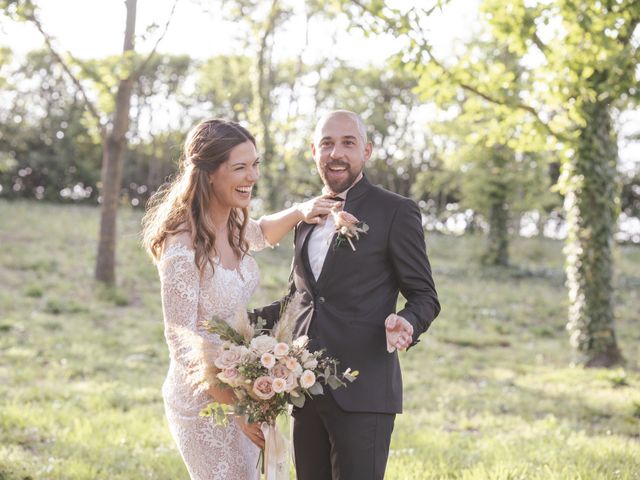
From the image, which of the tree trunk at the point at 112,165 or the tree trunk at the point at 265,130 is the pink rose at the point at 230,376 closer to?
the tree trunk at the point at 112,165

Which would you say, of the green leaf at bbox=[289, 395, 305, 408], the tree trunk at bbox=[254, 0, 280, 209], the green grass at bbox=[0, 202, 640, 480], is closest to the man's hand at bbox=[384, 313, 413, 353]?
the green leaf at bbox=[289, 395, 305, 408]

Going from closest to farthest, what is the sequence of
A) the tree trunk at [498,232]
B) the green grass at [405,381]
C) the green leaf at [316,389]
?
the green leaf at [316,389], the green grass at [405,381], the tree trunk at [498,232]

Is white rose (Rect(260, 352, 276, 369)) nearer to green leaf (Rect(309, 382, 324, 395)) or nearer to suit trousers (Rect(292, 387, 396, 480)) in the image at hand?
green leaf (Rect(309, 382, 324, 395))

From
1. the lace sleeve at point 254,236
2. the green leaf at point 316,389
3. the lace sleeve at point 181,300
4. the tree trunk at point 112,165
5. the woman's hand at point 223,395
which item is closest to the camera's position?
the green leaf at point 316,389

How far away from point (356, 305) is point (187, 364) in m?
0.89

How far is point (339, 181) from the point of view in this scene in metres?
3.62

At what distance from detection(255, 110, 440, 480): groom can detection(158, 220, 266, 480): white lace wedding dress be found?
324 millimetres

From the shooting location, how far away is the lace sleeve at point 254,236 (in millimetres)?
4243

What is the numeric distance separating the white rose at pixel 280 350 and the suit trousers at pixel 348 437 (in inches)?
18.3

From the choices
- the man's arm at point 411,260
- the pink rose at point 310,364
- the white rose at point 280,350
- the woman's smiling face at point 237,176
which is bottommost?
the pink rose at point 310,364

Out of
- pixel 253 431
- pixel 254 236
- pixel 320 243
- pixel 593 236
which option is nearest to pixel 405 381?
pixel 593 236

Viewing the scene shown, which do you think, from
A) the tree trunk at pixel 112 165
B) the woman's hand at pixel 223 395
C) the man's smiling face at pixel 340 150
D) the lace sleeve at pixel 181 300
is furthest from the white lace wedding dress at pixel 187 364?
the tree trunk at pixel 112 165

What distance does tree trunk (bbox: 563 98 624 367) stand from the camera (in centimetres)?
1097

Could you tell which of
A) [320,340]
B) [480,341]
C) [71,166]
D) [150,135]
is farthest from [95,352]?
[150,135]
